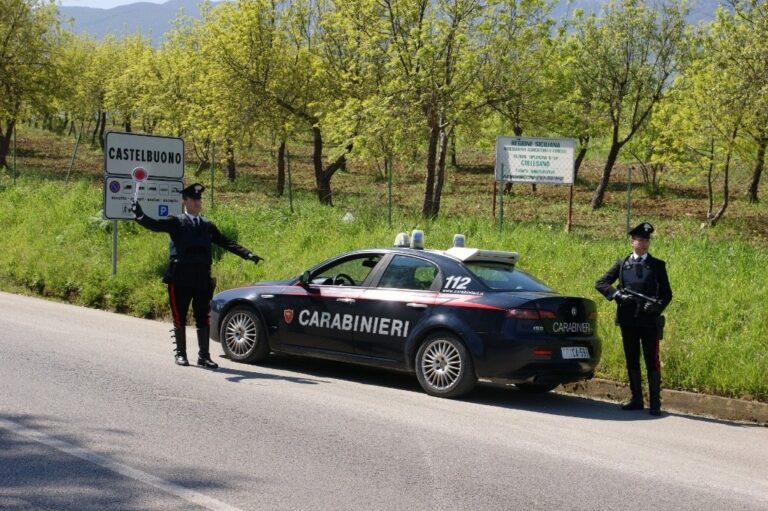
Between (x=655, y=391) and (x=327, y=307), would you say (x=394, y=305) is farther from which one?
(x=655, y=391)

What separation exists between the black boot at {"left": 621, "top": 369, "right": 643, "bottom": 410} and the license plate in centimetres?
53

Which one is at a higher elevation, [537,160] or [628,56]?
[628,56]

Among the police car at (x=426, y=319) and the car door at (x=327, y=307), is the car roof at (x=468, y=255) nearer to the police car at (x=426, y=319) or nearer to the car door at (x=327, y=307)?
the police car at (x=426, y=319)

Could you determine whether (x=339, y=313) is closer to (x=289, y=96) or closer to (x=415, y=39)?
(x=415, y=39)

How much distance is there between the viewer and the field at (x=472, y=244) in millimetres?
10227

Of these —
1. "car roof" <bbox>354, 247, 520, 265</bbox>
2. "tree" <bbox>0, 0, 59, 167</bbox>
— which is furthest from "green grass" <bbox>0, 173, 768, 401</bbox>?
"tree" <bbox>0, 0, 59, 167</bbox>

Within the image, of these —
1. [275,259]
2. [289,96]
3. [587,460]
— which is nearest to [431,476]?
[587,460]

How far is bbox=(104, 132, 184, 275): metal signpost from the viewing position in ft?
52.3

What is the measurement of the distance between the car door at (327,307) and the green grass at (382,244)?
2902 millimetres

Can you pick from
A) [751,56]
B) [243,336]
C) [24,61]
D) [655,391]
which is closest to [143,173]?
[243,336]

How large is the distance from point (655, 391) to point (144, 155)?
10421mm

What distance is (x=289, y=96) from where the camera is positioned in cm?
3366

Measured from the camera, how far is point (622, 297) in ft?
29.3

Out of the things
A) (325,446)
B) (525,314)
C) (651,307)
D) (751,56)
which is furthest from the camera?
(751,56)
